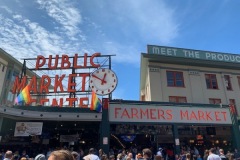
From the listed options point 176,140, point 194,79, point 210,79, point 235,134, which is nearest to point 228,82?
point 210,79

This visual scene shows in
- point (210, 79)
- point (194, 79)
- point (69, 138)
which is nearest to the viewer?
point (69, 138)

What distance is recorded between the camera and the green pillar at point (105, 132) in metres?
19.2

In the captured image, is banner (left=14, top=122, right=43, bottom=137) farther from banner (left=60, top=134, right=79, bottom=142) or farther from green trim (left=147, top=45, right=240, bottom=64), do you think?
green trim (left=147, top=45, right=240, bottom=64)

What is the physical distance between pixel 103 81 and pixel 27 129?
8520 millimetres

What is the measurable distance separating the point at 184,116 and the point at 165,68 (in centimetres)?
695

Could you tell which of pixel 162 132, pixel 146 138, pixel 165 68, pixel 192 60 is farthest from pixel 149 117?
pixel 192 60

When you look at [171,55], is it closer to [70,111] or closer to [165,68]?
[165,68]

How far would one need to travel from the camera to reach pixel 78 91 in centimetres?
2461

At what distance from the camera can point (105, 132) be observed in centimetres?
1983

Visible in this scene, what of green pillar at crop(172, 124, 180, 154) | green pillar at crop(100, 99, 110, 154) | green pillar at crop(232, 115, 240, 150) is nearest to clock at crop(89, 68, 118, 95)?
green pillar at crop(100, 99, 110, 154)

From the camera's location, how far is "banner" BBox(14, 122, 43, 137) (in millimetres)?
19297

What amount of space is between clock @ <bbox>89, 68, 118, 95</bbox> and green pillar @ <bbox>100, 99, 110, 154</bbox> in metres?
2.63

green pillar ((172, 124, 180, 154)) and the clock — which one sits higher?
the clock

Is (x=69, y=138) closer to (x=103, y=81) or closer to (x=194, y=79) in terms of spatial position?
(x=103, y=81)
